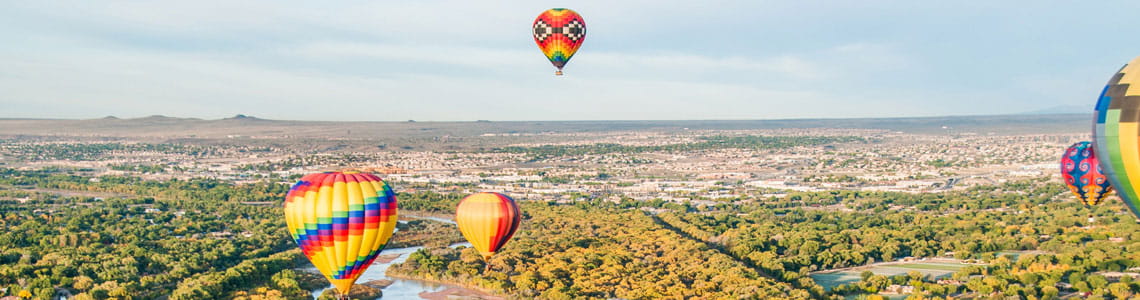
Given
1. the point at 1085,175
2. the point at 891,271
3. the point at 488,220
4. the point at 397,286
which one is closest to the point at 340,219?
the point at 488,220

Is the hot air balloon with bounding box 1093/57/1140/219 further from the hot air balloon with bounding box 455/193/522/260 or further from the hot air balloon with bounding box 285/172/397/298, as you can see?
the hot air balloon with bounding box 455/193/522/260

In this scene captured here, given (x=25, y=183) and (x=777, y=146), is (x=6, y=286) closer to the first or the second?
(x=25, y=183)

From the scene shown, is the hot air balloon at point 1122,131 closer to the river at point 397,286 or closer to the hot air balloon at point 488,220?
the hot air balloon at point 488,220

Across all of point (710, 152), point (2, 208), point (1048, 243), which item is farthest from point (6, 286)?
point (710, 152)

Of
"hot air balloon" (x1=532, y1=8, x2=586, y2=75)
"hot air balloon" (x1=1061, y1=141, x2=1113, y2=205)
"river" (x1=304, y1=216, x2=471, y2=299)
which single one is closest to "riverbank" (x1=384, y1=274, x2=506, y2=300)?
"river" (x1=304, y1=216, x2=471, y2=299)

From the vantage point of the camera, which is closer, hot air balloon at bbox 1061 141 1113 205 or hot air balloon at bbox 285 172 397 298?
hot air balloon at bbox 285 172 397 298
